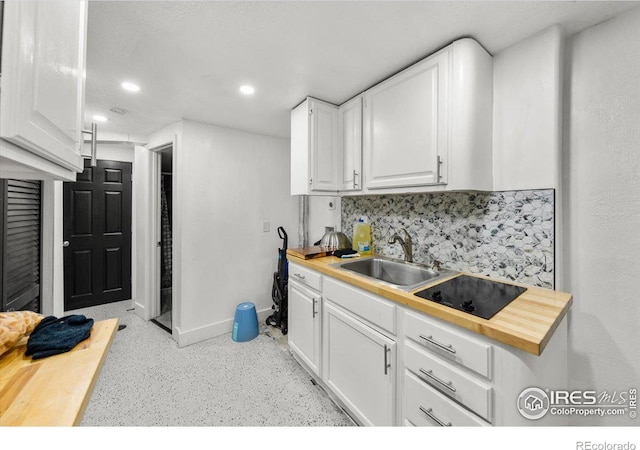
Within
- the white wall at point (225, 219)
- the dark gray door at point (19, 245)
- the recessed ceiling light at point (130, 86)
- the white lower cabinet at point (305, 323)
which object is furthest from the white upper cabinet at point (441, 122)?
the dark gray door at point (19, 245)

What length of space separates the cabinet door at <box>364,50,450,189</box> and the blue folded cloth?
5.49 ft

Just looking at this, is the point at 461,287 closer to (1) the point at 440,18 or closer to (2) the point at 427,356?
(2) the point at 427,356

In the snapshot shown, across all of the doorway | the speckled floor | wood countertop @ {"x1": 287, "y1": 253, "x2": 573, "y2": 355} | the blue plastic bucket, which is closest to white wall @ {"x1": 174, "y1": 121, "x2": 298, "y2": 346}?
the blue plastic bucket

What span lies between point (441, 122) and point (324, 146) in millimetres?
897

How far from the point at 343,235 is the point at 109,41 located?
1964 millimetres

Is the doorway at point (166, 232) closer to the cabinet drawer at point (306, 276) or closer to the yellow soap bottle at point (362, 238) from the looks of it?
the cabinet drawer at point (306, 276)

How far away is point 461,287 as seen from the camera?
1.35m

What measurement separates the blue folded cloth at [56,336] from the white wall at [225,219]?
1.45 meters

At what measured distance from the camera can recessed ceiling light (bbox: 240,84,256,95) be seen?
174cm

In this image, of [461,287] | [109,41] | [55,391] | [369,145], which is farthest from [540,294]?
[109,41]

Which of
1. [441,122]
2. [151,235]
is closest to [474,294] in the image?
[441,122]

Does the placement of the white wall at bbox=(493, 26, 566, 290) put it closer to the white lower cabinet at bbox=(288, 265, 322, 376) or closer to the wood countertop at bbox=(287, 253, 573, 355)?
the wood countertop at bbox=(287, 253, 573, 355)

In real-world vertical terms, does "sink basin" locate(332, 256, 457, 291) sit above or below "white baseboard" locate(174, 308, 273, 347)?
above

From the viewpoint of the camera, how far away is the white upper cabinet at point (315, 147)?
75.3 inches
